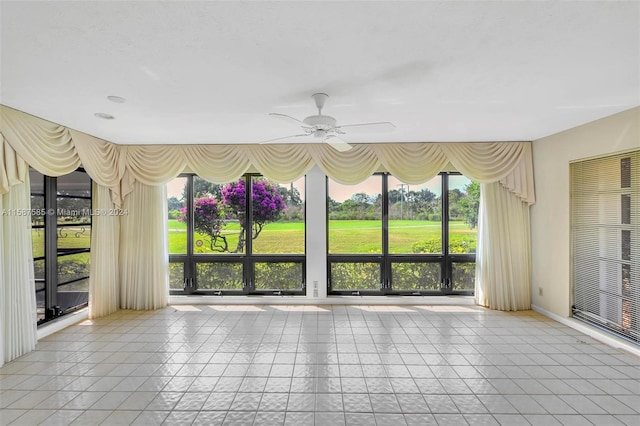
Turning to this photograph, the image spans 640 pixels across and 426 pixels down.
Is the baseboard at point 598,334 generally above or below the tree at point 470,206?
below

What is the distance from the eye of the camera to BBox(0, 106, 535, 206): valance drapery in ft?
15.3

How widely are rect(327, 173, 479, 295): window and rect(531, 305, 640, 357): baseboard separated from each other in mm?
1199

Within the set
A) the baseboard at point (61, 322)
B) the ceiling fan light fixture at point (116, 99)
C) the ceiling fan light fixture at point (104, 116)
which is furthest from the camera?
the baseboard at point (61, 322)

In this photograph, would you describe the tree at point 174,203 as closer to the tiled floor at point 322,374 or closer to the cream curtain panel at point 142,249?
the cream curtain panel at point 142,249

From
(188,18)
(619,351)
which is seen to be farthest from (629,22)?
(619,351)

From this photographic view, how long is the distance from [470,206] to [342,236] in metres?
2.16

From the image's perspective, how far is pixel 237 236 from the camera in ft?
17.2

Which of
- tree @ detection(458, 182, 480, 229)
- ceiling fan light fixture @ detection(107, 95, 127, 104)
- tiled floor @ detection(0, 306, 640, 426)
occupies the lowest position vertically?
tiled floor @ detection(0, 306, 640, 426)

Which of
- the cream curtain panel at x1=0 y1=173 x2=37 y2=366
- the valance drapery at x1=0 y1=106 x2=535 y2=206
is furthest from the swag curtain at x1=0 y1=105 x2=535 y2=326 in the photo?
the cream curtain panel at x1=0 y1=173 x2=37 y2=366

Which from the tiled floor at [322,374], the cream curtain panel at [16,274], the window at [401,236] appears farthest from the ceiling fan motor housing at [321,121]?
the cream curtain panel at [16,274]

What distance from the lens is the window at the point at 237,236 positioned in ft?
17.1

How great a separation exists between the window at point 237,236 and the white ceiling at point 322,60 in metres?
1.75

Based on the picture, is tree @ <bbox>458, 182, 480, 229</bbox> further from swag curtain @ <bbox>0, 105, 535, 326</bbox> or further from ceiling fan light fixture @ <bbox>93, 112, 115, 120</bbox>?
ceiling fan light fixture @ <bbox>93, 112, 115, 120</bbox>

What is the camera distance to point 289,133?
4.15 meters
